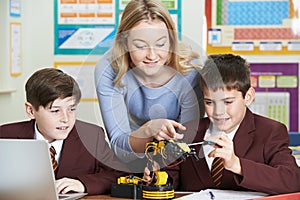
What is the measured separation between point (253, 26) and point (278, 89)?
16.9 inches

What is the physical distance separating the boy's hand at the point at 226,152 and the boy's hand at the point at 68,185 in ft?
1.34

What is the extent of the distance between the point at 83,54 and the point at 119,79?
221cm

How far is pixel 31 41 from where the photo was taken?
4.12 m

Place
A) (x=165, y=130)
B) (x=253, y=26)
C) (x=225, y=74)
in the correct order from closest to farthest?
(x=165, y=130) → (x=225, y=74) → (x=253, y=26)

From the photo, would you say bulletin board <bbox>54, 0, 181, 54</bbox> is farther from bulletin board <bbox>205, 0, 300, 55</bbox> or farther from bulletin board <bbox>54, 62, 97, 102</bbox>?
bulletin board <bbox>54, 62, 97, 102</bbox>

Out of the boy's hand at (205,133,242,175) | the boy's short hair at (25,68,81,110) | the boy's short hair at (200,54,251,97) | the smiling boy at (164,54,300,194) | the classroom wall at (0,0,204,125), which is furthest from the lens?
the classroom wall at (0,0,204,125)

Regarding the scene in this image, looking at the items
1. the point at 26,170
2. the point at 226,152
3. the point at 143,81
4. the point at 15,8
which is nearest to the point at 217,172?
the point at 226,152

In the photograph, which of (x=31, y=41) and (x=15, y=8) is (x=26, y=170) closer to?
(x=15, y=8)

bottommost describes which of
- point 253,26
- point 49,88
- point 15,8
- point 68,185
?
point 68,185

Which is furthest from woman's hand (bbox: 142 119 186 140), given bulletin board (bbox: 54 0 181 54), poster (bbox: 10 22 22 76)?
bulletin board (bbox: 54 0 181 54)

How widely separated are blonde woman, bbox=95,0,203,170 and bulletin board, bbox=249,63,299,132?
2.13m

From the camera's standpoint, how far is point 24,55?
408cm

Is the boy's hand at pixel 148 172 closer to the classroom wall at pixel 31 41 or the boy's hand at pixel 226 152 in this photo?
the boy's hand at pixel 226 152

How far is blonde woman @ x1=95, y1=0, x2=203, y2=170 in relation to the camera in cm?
185
